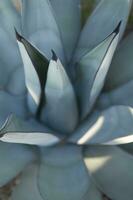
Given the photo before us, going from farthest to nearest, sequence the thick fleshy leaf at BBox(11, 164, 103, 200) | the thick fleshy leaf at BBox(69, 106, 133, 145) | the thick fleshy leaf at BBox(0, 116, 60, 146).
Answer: the thick fleshy leaf at BBox(11, 164, 103, 200) → the thick fleshy leaf at BBox(69, 106, 133, 145) → the thick fleshy leaf at BBox(0, 116, 60, 146)

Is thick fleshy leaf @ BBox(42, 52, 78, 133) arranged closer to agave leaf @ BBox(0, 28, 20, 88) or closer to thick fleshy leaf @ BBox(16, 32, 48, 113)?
thick fleshy leaf @ BBox(16, 32, 48, 113)

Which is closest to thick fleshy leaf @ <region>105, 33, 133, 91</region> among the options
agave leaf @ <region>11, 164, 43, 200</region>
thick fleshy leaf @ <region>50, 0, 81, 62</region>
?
thick fleshy leaf @ <region>50, 0, 81, 62</region>

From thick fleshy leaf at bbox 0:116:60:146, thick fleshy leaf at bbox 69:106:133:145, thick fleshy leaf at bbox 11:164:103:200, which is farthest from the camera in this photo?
thick fleshy leaf at bbox 11:164:103:200

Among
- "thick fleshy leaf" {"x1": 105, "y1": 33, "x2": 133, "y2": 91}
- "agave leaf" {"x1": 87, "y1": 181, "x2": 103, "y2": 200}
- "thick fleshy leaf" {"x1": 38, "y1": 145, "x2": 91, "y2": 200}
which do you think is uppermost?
"thick fleshy leaf" {"x1": 105, "y1": 33, "x2": 133, "y2": 91}

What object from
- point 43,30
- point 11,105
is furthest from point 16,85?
point 43,30

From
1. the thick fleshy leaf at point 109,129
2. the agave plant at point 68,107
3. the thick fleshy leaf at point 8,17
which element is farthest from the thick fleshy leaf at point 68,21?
the thick fleshy leaf at point 109,129

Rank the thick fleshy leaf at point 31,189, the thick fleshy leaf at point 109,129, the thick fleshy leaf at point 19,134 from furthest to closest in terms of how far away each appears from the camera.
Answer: the thick fleshy leaf at point 31,189 < the thick fleshy leaf at point 109,129 < the thick fleshy leaf at point 19,134

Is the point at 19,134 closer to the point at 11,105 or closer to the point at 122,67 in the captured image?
the point at 11,105

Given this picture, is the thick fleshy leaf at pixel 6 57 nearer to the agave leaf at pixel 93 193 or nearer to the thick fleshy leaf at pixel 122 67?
the thick fleshy leaf at pixel 122 67
